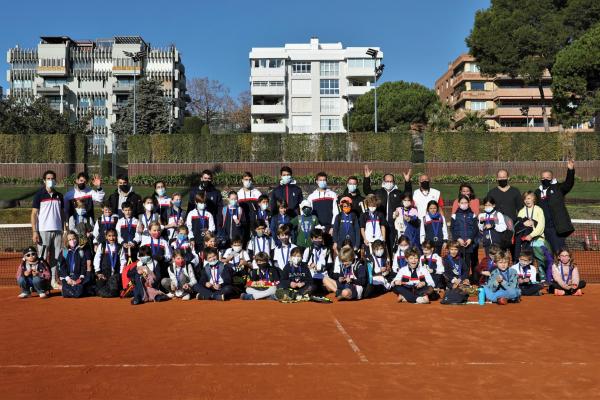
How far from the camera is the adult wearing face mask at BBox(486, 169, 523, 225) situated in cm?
1141

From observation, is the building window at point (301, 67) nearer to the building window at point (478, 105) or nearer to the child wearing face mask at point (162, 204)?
the building window at point (478, 105)

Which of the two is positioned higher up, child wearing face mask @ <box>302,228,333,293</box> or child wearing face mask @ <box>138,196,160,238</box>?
child wearing face mask @ <box>138,196,160,238</box>

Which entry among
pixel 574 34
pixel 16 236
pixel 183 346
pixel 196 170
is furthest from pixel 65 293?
pixel 574 34

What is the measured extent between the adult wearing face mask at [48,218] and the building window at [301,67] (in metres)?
73.0

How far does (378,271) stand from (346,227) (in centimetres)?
100

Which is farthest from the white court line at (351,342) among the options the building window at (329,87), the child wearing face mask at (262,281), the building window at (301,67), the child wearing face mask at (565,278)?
the building window at (301,67)

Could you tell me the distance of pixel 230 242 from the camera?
11625mm

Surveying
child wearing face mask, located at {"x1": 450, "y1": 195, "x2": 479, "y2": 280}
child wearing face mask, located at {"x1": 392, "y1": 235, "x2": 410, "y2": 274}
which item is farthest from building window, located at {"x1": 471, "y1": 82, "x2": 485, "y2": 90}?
child wearing face mask, located at {"x1": 392, "y1": 235, "x2": 410, "y2": 274}

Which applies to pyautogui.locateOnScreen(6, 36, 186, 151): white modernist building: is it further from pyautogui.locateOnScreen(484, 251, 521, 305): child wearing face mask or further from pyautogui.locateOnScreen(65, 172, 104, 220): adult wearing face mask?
pyautogui.locateOnScreen(484, 251, 521, 305): child wearing face mask

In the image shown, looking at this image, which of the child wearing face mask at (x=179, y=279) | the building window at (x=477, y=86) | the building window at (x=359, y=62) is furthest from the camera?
the building window at (x=477, y=86)

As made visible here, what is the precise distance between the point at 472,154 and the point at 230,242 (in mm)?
32723

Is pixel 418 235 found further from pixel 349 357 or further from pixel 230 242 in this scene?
pixel 349 357

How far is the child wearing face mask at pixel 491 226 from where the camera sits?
1109 centimetres

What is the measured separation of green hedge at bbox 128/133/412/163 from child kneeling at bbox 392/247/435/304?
31.4 meters
